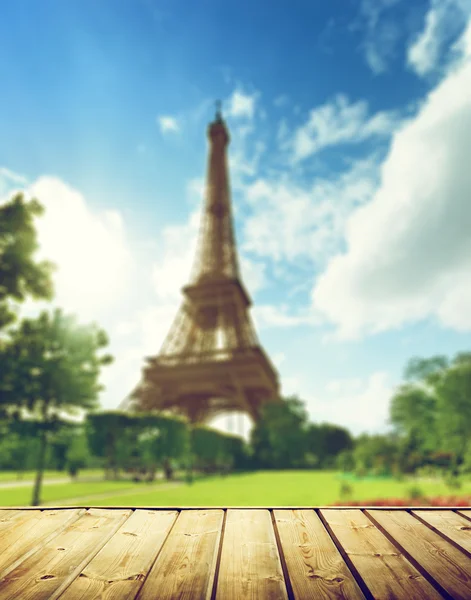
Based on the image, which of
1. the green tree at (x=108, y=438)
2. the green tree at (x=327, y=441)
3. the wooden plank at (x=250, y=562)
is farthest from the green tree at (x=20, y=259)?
the green tree at (x=327, y=441)

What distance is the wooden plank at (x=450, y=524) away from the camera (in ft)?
7.18

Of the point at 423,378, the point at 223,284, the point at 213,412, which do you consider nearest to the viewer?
the point at 423,378

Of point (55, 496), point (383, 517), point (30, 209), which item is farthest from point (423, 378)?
point (383, 517)

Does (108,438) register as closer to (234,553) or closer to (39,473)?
(39,473)

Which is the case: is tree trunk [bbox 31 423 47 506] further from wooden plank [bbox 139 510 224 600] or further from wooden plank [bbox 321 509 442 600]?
wooden plank [bbox 321 509 442 600]

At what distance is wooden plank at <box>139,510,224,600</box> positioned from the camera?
1651 mm

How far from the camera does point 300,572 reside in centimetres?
180

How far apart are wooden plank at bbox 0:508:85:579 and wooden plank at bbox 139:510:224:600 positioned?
2.37ft

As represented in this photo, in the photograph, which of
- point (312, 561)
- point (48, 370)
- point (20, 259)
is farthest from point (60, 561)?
point (48, 370)

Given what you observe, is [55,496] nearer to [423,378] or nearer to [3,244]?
[3,244]

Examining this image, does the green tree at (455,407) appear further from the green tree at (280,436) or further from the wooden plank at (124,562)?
the wooden plank at (124,562)

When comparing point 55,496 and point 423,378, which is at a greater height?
point 423,378

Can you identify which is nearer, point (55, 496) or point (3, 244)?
point (3, 244)

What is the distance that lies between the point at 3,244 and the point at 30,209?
138cm
